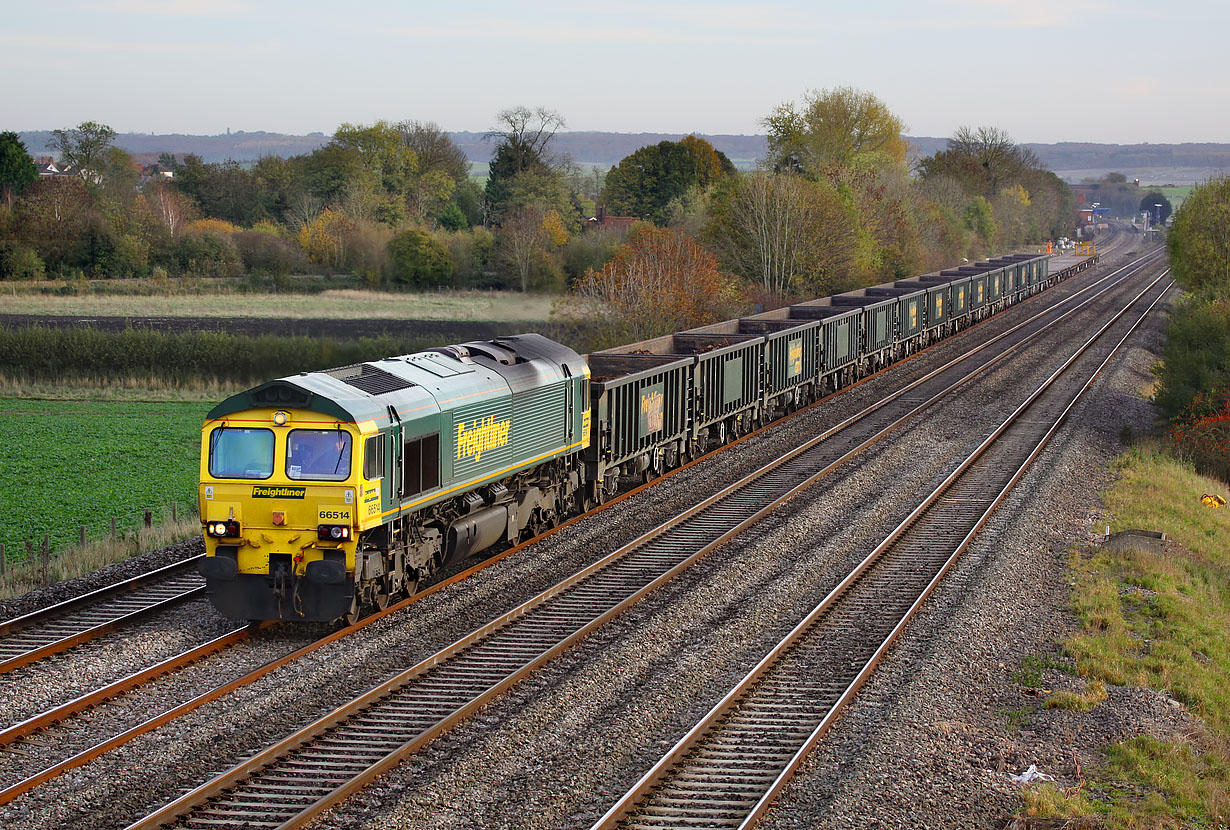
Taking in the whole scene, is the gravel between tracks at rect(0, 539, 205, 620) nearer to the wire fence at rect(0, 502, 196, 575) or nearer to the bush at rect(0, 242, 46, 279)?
the wire fence at rect(0, 502, 196, 575)

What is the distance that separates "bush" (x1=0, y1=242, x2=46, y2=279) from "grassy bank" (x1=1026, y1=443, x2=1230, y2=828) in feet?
236

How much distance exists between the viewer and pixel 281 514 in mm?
14750

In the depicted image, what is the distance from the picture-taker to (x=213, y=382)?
5125cm

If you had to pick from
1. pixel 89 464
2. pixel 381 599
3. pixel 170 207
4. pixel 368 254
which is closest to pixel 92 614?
pixel 381 599

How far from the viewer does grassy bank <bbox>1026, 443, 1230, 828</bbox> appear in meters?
11.0

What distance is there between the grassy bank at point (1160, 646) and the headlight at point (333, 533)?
27.5 feet

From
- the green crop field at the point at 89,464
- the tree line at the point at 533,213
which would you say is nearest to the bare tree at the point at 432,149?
the tree line at the point at 533,213

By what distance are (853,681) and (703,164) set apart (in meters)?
99.5

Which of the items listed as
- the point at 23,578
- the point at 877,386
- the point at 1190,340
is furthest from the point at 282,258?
the point at 23,578

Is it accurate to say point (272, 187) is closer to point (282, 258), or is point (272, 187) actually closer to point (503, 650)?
point (282, 258)

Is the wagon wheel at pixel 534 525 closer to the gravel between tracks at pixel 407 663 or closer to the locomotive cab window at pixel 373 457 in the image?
the gravel between tracks at pixel 407 663

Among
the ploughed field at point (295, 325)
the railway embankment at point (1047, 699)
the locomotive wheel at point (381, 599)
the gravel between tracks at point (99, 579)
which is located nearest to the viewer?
the railway embankment at point (1047, 699)

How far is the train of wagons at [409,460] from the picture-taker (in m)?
14.8

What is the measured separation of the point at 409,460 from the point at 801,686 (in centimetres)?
594
